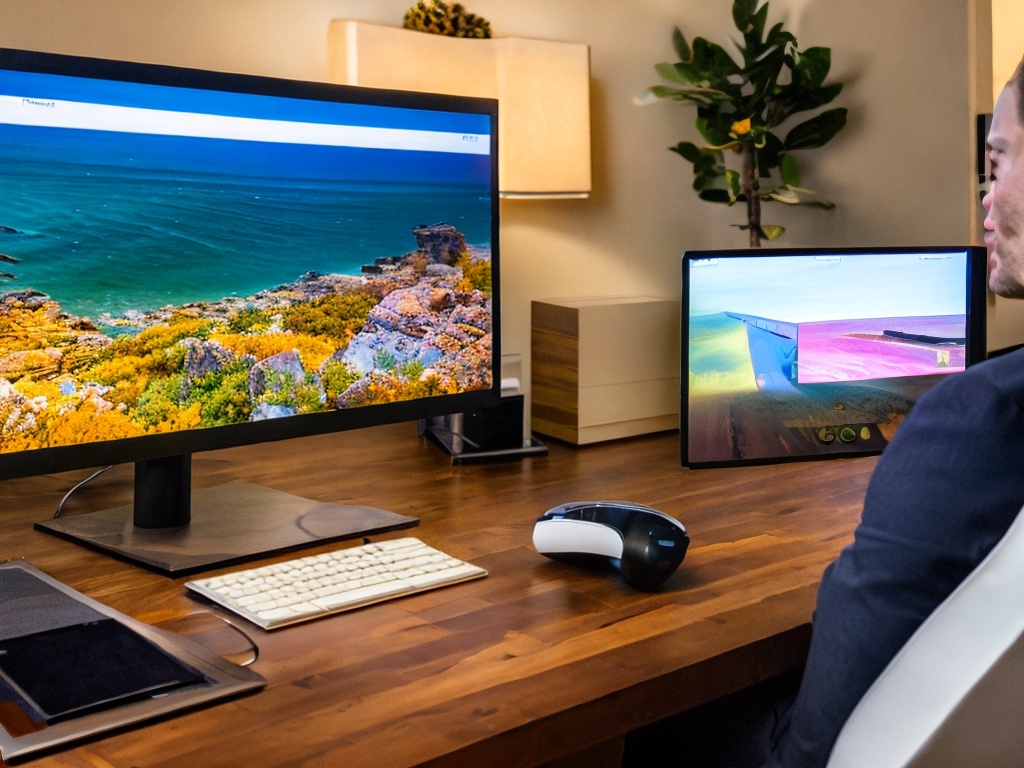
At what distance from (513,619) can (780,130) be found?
1395 millimetres

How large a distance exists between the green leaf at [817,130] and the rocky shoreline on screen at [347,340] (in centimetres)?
80

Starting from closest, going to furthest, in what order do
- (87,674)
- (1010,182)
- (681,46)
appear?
(87,674)
(1010,182)
(681,46)

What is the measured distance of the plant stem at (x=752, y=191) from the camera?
199 cm

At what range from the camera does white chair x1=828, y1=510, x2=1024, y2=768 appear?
0.69 metres

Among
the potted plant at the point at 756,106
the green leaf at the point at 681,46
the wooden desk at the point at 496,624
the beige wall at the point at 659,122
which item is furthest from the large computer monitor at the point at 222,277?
the green leaf at the point at 681,46

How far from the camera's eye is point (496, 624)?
98 centimetres

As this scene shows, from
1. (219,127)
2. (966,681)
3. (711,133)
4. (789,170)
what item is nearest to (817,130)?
(789,170)

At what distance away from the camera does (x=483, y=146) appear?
1.44 m

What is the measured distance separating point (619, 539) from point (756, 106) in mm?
1116

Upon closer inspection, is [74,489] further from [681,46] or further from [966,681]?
[681,46]

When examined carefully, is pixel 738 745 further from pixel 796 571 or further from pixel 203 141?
pixel 203 141

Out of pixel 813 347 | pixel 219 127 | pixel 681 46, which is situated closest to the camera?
pixel 219 127

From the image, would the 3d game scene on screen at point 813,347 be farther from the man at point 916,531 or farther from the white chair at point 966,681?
the white chair at point 966,681

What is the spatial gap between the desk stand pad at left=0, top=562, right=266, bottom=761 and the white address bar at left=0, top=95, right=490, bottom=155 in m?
0.45
